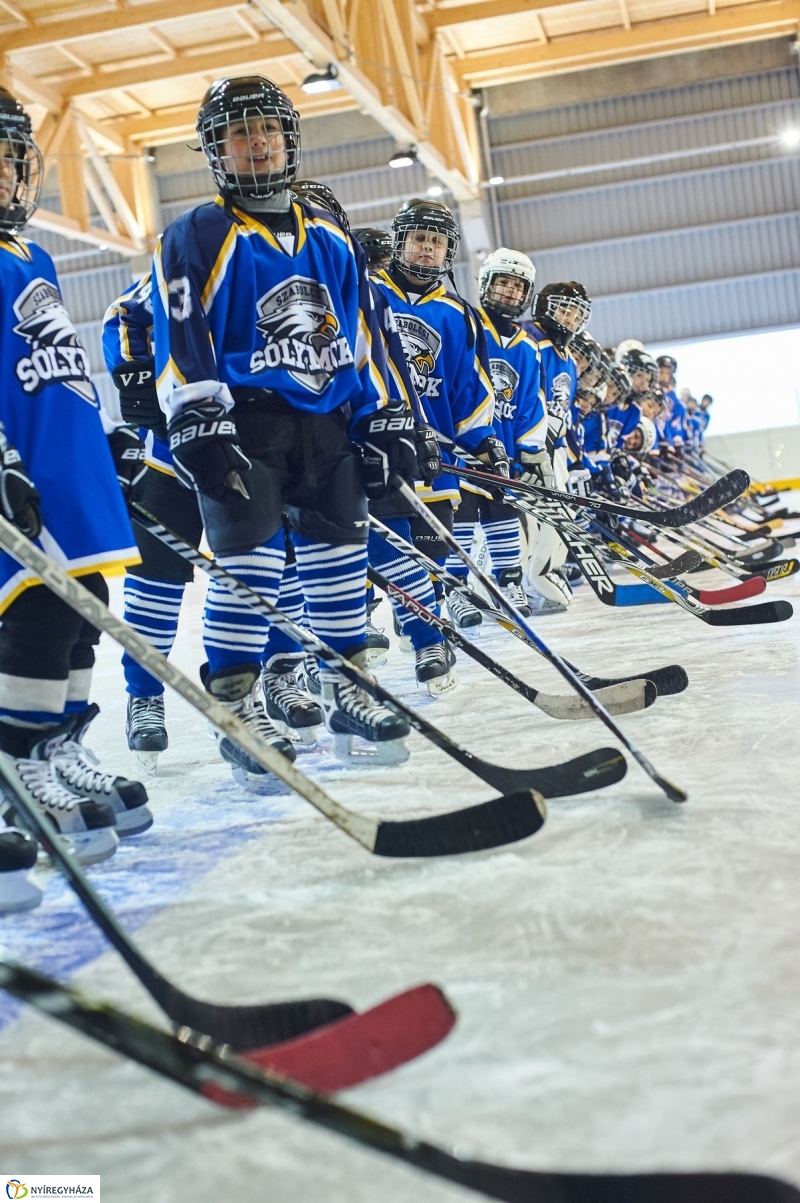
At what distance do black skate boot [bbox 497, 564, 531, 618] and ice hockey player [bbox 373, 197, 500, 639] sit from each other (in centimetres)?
91

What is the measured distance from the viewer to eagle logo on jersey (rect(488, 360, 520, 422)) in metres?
4.87

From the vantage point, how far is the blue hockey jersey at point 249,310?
2219 millimetres

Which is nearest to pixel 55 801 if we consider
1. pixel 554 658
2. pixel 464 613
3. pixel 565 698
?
pixel 554 658

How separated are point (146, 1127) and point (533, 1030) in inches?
13.7

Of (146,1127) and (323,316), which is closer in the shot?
(146,1127)

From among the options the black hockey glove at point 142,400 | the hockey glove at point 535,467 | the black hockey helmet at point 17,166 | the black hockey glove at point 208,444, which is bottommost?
the hockey glove at point 535,467

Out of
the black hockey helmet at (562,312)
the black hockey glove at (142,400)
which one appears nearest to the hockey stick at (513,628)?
the black hockey glove at (142,400)

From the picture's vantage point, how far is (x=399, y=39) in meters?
10.1

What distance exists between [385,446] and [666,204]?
1352cm

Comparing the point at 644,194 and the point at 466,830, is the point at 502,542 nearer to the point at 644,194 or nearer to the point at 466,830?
the point at 466,830

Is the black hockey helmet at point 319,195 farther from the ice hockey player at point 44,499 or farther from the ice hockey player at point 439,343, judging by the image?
the ice hockey player at point 44,499

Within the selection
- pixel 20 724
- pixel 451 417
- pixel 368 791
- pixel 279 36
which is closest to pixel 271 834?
pixel 368 791

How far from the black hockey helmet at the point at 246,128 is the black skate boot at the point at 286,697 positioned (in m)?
1.05

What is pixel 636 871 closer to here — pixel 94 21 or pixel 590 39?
pixel 94 21
